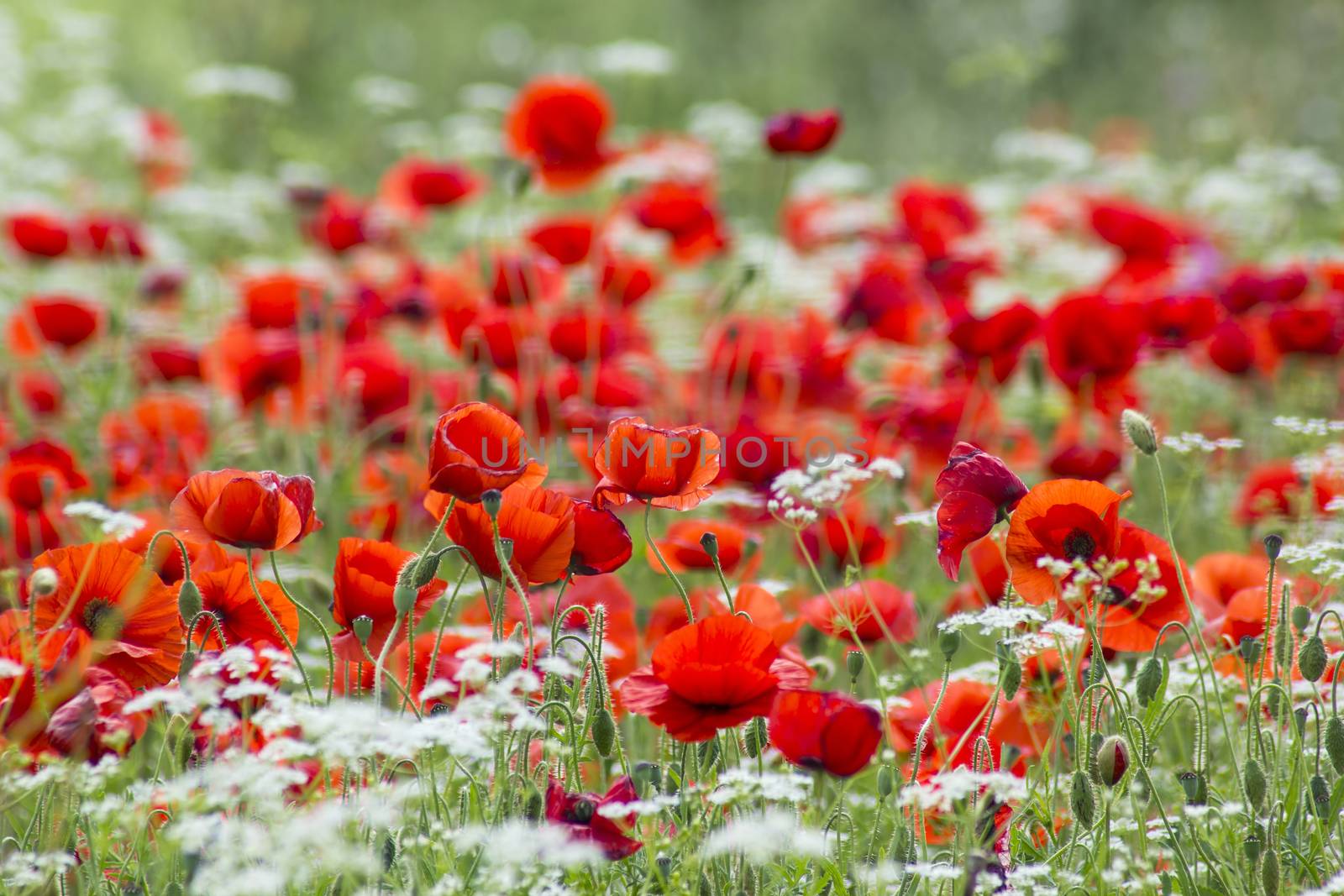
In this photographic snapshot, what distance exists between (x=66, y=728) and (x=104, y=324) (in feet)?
7.50

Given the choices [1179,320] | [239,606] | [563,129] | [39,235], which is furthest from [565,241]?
[239,606]

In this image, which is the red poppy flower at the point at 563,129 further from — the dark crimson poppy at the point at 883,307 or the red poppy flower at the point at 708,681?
the red poppy flower at the point at 708,681

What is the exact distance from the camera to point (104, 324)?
3416mm

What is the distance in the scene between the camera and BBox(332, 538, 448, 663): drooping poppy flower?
1563 millimetres

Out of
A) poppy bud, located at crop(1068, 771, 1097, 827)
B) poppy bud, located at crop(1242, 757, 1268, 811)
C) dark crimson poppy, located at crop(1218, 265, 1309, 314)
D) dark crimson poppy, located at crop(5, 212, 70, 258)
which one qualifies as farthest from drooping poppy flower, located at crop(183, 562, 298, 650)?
dark crimson poppy, located at crop(5, 212, 70, 258)

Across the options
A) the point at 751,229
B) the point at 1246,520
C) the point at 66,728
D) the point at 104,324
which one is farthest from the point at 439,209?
the point at 66,728

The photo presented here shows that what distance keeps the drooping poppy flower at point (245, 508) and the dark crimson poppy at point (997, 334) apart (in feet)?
4.38

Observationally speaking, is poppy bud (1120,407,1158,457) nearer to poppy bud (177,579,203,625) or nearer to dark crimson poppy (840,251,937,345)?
poppy bud (177,579,203,625)

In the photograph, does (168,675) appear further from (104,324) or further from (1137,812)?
(104,324)

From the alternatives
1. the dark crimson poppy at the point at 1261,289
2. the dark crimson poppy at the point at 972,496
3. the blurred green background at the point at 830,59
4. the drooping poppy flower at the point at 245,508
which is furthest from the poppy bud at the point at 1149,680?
the blurred green background at the point at 830,59

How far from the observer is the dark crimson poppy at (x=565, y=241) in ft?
10.1

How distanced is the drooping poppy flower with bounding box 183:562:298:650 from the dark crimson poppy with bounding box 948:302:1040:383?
4.31ft

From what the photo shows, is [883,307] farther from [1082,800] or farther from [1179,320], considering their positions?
[1082,800]

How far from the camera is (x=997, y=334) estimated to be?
2.47 metres
